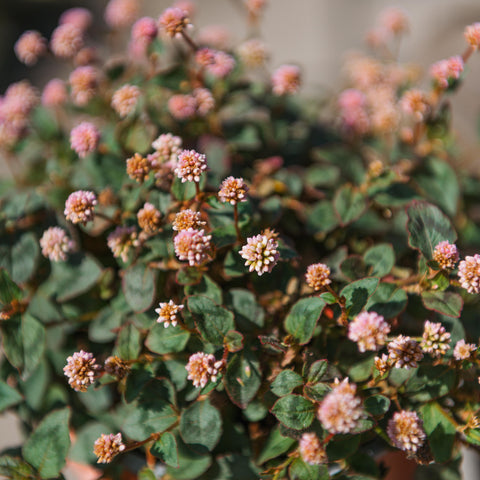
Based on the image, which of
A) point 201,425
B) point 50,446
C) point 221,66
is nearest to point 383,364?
point 201,425

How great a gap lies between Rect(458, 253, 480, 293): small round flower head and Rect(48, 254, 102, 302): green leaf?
50 cm

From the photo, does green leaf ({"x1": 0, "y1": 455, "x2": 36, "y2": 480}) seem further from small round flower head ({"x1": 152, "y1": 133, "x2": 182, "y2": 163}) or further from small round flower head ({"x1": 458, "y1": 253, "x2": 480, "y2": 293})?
small round flower head ({"x1": 458, "y1": 253, "x2": 480, "y2": 293})

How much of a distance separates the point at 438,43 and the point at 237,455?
1957 millimetres

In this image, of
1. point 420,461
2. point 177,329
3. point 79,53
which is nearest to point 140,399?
point 177,329

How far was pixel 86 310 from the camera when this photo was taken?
84 cm

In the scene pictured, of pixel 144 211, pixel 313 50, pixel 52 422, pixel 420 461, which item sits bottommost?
pixel 313 50

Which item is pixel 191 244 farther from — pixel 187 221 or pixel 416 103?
pixel 416 103

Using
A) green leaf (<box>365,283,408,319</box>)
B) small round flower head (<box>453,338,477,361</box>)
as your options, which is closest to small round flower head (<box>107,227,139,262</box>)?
green leaf (<box>365,283,408,319</box>)

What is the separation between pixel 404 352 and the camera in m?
0.62

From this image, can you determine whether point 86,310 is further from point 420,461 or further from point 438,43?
point 438,43

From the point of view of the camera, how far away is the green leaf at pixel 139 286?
28.5 inches

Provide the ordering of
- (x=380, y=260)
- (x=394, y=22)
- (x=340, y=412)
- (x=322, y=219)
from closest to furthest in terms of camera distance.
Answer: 1. (x=340, y=412)
2. (x=380, y=260)
3. (x=322, y=219)
4. (x=394, y=22)

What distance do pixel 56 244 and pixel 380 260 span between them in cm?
46

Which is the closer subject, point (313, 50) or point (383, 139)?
point (383, 139)
